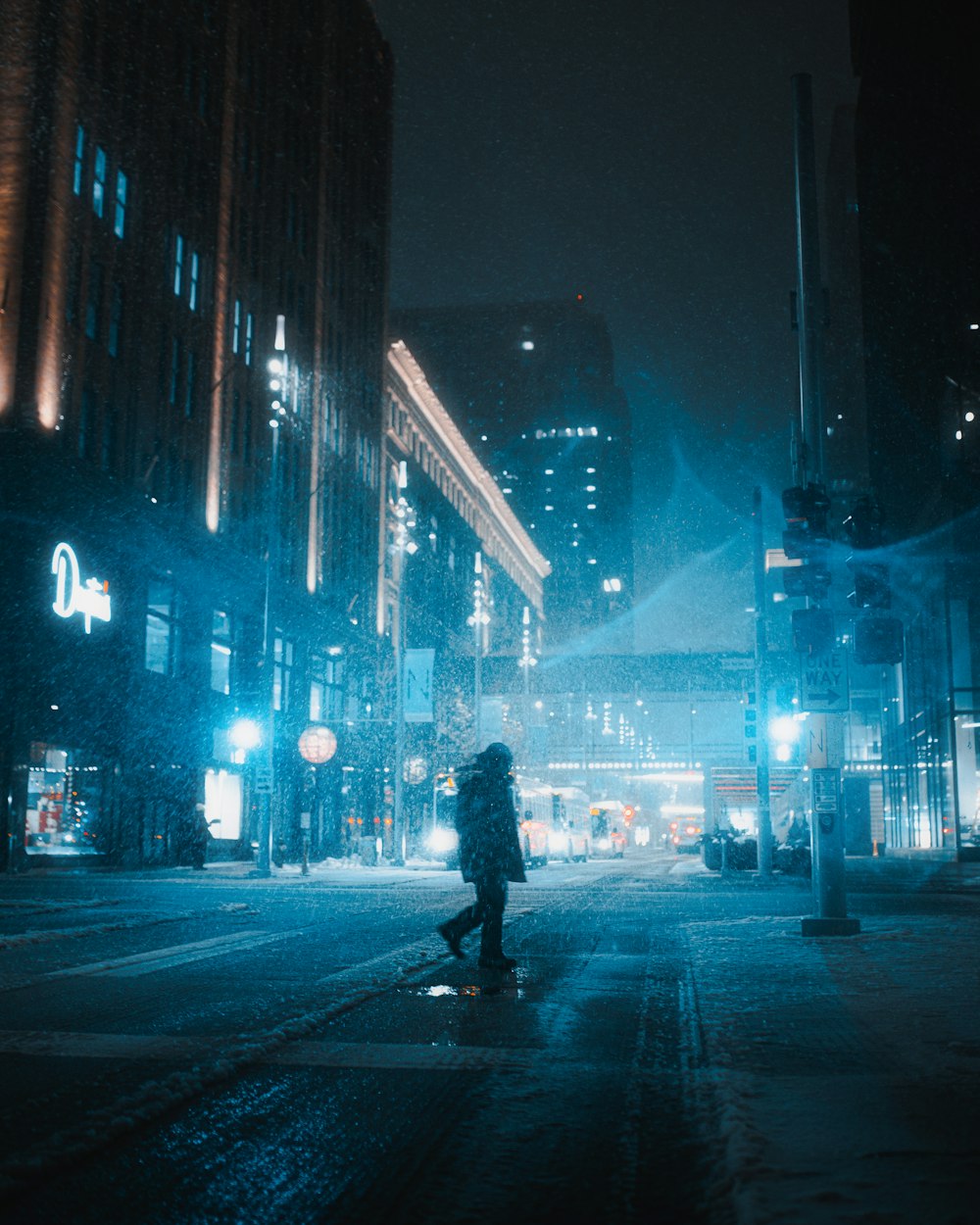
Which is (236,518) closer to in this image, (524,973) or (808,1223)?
(524,973)

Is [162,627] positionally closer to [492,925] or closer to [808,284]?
[808,284]

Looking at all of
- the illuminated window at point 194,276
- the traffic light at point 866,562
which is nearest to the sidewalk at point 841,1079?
the traffic light at point 866,562

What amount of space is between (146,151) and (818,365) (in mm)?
30940

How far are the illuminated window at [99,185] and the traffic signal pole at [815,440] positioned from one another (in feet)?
87.0

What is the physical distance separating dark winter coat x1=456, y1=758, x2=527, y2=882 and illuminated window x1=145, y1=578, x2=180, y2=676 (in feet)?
101

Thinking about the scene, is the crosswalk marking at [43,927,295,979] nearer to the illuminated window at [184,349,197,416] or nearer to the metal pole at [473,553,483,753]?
the metal pole at [473,553,483,753]

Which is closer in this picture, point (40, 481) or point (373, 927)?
point (373, 927)

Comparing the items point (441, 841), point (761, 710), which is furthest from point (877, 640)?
point (441, 841)

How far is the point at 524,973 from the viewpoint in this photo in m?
11.5

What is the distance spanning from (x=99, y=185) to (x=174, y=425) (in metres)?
7.79

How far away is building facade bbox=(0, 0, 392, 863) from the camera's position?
3431cm

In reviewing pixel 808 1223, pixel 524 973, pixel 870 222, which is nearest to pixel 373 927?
pixel 524 973

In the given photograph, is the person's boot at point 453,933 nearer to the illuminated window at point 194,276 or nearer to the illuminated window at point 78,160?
the illuminated window at point 78,160

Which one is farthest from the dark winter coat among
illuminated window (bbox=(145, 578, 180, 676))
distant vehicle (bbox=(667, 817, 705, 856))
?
distant vehicle (bbox=(667, 817, 705, 856))
